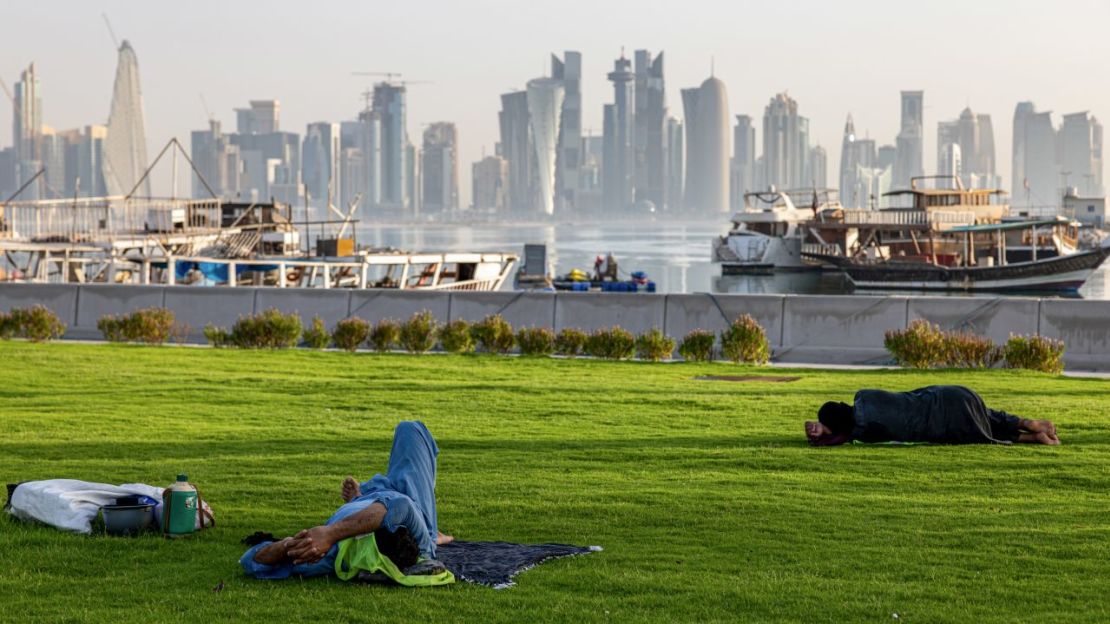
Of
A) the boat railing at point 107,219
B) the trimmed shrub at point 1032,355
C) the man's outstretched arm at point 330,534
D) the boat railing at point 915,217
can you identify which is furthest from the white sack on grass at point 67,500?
the boat railing at point 915,217

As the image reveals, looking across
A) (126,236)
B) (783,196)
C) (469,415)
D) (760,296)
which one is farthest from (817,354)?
(783,196)

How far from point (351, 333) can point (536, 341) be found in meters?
3.45

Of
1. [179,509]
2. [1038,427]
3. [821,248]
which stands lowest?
[179,509]

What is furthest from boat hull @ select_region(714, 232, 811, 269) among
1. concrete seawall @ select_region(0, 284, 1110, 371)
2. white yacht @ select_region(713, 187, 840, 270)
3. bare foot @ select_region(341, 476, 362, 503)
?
bare foot @ select_region(341, 476, 362, 503)

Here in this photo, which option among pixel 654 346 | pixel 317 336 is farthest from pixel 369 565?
pixel 317 336

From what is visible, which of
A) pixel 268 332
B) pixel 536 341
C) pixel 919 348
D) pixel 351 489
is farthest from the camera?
pixel 268 332

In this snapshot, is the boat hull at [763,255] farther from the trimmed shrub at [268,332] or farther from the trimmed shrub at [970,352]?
the trimmed shrub at [970,352]

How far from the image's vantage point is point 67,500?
9.38 m

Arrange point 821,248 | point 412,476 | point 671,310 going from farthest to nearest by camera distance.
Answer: point 821,248 < point 671,310 < point 412,476

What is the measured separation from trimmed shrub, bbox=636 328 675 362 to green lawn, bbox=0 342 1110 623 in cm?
466

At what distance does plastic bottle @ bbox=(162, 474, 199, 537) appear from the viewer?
30.1ft

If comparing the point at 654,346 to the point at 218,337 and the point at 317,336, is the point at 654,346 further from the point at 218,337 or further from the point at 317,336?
the point at 218,337

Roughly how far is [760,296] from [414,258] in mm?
31664

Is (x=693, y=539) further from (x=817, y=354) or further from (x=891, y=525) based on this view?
(x=817, y=354)
